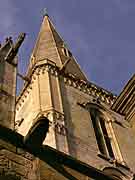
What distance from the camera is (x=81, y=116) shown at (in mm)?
16266

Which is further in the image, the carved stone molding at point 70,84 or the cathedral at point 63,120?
the carved stone molding at point 70,84

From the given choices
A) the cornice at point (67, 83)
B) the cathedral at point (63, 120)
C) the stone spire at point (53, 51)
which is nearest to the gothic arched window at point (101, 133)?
the cathedral at point (63, 120)

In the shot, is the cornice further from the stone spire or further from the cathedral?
the stone spire

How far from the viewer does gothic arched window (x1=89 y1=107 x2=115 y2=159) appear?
50.3ft

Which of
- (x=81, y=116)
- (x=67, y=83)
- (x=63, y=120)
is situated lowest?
(x=63, y=120)

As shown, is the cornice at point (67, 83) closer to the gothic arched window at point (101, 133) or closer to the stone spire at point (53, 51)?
the stone spire at point (53, 51)

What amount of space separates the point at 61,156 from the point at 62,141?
22.0 feet

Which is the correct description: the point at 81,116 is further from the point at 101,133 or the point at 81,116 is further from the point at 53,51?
the point at 53,51

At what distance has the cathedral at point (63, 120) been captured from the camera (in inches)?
235

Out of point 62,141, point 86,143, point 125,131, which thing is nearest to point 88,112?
point 125,131

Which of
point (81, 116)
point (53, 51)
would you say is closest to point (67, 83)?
point (81, 116)

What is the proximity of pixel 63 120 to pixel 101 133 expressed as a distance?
2425 mm

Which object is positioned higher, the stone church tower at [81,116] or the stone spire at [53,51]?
the stone spire at [53,51]

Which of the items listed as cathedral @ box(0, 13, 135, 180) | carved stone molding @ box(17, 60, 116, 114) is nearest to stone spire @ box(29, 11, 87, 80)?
cathedral @ box(0, 13, 135, 180)
